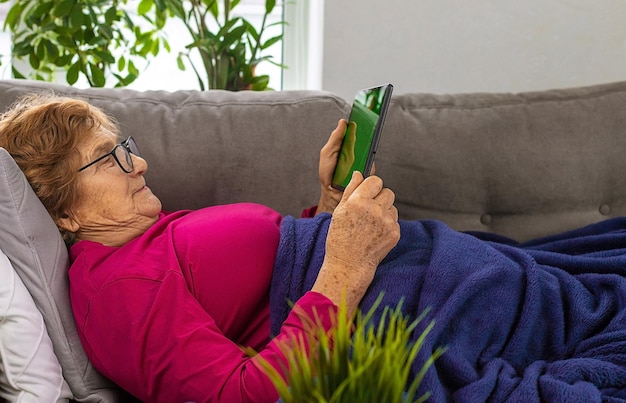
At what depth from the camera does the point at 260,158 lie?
1.64 metres

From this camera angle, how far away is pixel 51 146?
4.28 feet

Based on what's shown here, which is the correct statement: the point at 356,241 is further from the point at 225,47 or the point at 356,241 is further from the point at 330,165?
the point at 225,47

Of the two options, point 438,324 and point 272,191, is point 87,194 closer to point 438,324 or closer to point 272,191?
point 272,191

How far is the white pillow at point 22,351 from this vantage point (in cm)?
111

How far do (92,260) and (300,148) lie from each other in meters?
0.58

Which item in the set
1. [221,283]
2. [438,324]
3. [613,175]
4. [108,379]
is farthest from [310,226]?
[613,175]

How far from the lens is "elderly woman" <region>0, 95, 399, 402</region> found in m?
1.11

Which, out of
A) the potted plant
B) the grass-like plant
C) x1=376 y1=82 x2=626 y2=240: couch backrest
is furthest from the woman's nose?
the potted plant

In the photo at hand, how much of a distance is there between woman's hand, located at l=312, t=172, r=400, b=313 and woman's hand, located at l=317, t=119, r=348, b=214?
0.27m

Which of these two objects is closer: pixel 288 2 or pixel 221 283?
pixel 221 283

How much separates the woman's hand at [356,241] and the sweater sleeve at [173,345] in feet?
0.19

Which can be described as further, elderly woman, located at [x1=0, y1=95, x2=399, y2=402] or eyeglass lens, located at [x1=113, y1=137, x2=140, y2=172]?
eyeglass lens, located at [x1=113, y1=137, x2=140, y2=172]

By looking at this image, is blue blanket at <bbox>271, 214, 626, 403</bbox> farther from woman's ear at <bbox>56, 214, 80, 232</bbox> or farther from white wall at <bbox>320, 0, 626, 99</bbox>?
white wall at <bbox>320, 0, 626, 99</bbox>

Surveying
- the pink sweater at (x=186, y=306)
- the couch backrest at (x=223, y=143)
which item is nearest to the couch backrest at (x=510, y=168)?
the couch backrest at (x=223, y=143)
